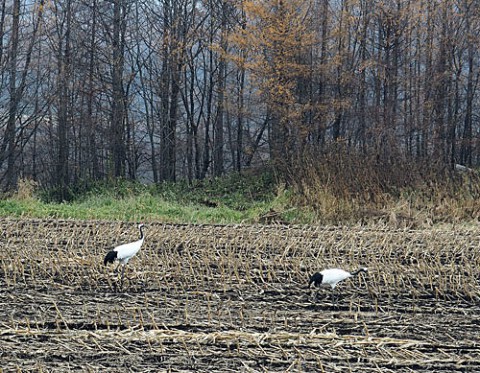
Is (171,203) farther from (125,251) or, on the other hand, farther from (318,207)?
(125,251)

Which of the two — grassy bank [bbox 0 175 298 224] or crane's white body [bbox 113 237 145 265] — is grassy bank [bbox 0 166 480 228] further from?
crane's white body [bbox 113 237 145 265]

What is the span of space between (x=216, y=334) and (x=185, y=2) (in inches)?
562

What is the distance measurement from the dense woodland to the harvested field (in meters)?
8.11

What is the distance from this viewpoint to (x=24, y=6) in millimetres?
15695

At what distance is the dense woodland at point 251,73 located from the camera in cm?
1398

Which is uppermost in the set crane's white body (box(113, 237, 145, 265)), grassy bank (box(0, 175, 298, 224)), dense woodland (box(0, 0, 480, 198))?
dense woodland (box(0, 0, 480, 198))

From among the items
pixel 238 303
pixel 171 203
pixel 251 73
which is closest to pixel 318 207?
pixel 171 203

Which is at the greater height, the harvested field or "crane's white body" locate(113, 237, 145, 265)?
"crane's white body" locate(113, 237, 145, 265)

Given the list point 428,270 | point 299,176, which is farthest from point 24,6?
point 428,270

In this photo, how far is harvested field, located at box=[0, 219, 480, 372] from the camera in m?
3.02

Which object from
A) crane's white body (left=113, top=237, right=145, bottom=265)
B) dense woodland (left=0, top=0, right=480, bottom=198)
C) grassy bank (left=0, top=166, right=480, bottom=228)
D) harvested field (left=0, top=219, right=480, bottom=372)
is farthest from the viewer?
dense woodland (left=0, top=0, right=480, bottom=198)

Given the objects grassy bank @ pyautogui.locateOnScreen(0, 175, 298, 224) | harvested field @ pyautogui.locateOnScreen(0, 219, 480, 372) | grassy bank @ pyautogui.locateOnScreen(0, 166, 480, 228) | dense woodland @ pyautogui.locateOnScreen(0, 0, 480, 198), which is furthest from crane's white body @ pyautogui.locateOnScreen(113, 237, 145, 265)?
dense woodland @ pyautogui.locateOnScreen(0, 0, 480, 198)

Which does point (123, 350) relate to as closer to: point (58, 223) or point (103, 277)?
point (103, 277)

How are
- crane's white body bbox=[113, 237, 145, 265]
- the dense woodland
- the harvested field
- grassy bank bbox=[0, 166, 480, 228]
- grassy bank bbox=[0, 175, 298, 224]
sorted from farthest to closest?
the dense woodland
grassy bank bbox=[0, 175, 298, 224]
grassy bank bbox=[0, 166, 480, 228]
crane's white body bbox=[113, 237, 145, 265]
the harvested field
